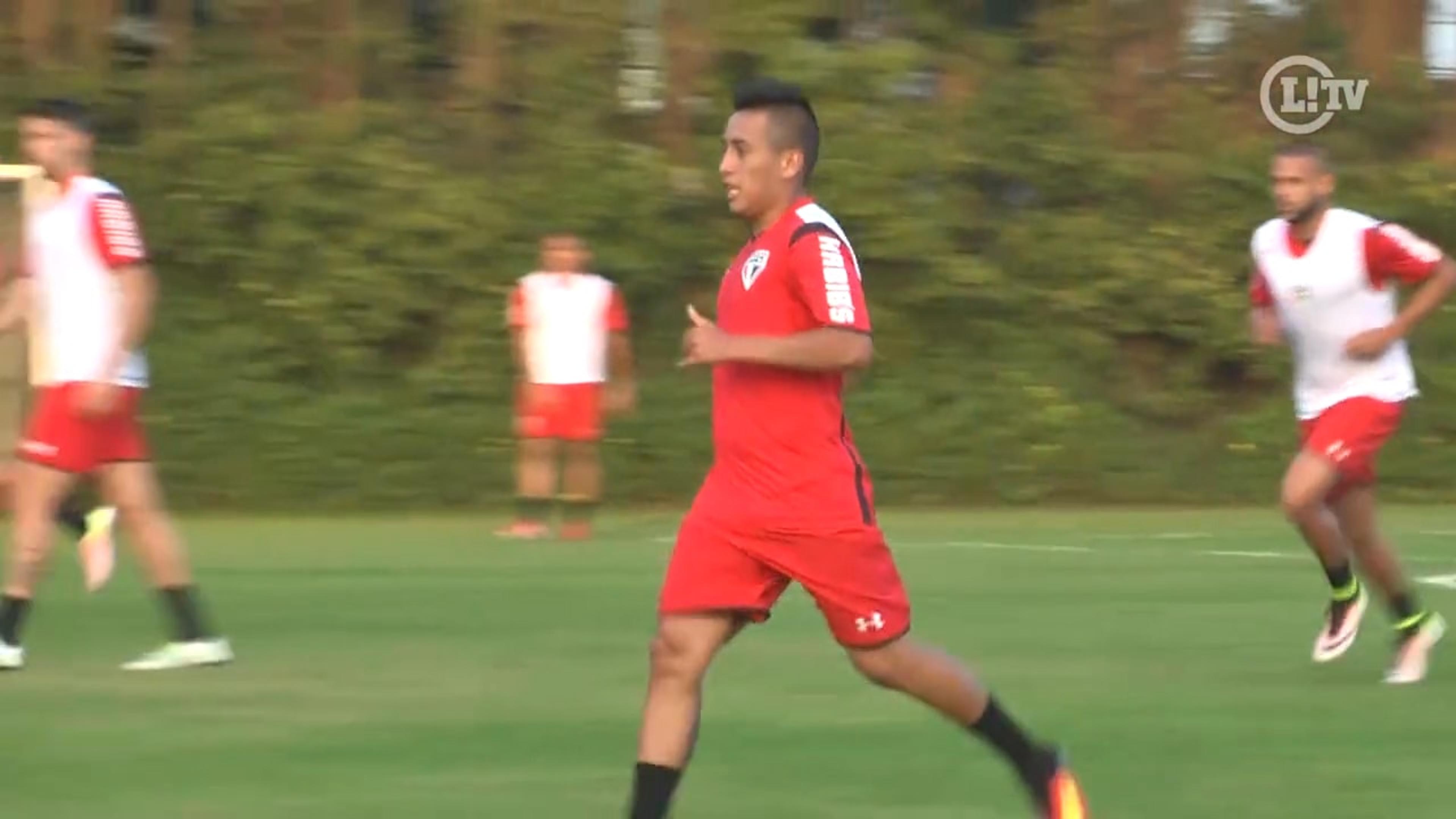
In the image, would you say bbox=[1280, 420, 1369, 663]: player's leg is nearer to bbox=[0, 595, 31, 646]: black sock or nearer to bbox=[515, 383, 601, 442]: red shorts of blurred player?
bbox=[0, 595, 31, 646]: black sock

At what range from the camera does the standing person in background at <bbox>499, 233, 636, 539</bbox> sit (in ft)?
51.3

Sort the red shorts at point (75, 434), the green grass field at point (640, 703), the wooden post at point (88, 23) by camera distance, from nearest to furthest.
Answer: the green grass field at point (640, 703)
the red shorts at point (75, 434)
the wooden post at point (88, 23)

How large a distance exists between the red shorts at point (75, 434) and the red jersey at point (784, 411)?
3.44 m

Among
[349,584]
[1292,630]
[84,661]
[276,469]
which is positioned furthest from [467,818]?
[276,469]

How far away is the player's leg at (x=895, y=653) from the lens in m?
5.90

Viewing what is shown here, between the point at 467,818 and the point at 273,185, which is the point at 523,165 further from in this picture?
the point at 467,818

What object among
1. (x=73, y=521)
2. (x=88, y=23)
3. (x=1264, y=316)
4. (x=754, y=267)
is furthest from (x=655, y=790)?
(x=88, y=23)

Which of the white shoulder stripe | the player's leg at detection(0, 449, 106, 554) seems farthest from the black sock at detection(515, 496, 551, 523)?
the white shoulder stripe

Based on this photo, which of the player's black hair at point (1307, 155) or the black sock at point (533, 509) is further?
the black sock at point (533, 509)

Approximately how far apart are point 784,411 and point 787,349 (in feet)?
0.72

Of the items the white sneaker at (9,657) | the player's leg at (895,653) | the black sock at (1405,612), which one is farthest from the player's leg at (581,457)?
the player's leg at (895,653)

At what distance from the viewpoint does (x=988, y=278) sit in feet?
63.8

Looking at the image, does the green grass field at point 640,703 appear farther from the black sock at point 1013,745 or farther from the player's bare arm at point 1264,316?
the player's bare arm at point 1264,316

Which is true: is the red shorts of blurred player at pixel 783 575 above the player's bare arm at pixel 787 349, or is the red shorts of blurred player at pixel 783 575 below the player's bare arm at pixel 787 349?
below
